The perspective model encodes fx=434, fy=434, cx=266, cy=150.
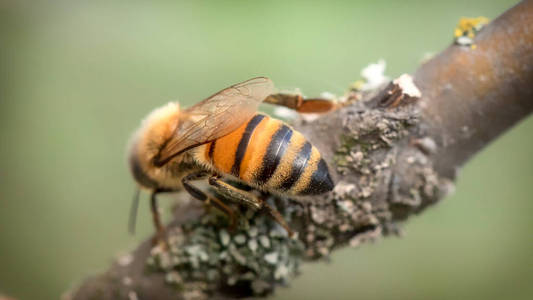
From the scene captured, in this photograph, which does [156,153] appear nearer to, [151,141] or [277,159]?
[151,141]

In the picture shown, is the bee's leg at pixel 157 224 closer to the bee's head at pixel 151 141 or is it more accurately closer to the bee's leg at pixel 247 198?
the bee's head at pixel 151 141

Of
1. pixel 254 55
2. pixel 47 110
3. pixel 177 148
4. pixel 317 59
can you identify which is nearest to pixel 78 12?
pixel 47 110

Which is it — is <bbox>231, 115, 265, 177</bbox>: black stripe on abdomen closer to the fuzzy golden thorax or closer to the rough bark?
the rough bark

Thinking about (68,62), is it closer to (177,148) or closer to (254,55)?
(254,55)

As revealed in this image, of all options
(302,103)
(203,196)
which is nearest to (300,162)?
(302,103)

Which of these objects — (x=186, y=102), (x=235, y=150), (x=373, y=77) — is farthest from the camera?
(x=186, y=102)

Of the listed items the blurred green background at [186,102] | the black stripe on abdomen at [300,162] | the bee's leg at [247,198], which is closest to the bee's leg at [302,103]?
the black stripe on abdomen at [300,162]
